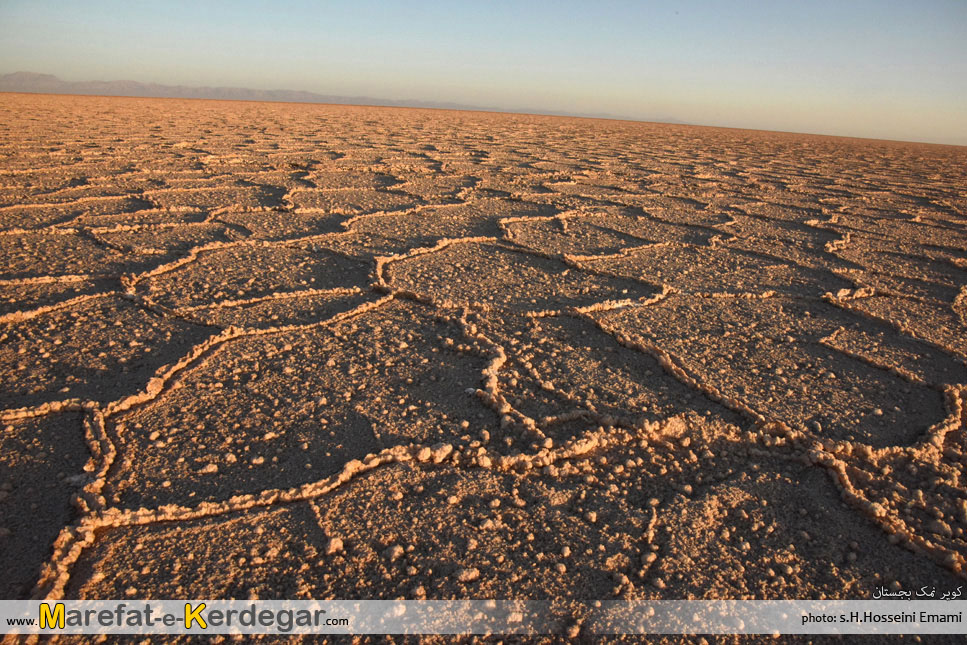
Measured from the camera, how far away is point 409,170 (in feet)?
15.8

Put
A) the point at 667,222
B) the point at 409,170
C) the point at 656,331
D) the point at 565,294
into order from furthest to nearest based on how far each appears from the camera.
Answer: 1. the point at 409,170
2. the point at 667,222
3. the point at 565,294
4. the point at 656,331

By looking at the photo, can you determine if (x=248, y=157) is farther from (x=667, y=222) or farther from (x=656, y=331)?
(x=656, y=331)

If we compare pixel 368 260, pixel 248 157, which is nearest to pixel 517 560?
pixel 368 260

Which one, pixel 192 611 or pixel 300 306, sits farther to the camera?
pixel 300 306

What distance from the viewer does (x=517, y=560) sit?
0.96 metres

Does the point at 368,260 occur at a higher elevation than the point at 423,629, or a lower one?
higher

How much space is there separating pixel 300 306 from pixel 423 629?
1259mm

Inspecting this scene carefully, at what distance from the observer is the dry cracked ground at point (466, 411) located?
0.95m

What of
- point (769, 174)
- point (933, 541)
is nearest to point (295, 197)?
point (933, 541)

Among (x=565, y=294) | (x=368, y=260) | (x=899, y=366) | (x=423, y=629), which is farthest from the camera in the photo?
(x=368, y=260)

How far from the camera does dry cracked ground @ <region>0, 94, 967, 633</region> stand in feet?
3.11

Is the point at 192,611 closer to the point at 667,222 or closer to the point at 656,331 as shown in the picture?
the point at 656,331

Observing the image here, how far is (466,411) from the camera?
1.34 metres

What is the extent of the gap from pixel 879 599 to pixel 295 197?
3361mm
